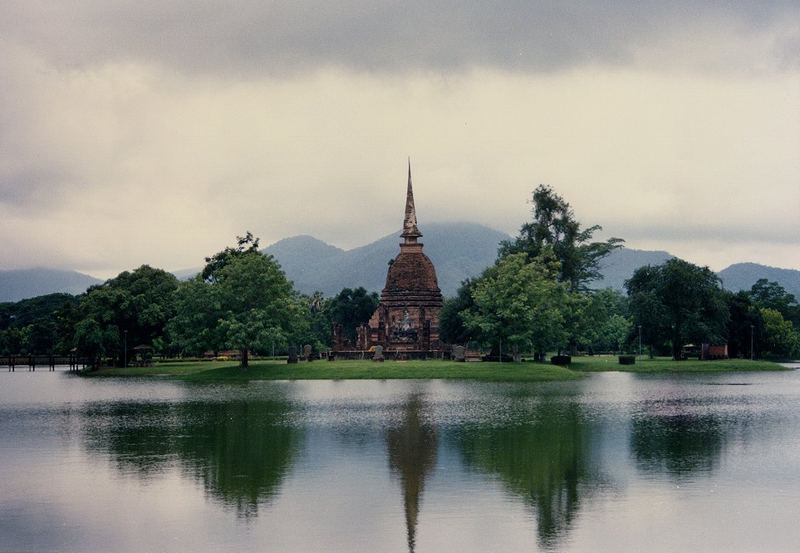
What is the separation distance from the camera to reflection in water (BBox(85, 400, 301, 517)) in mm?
32312

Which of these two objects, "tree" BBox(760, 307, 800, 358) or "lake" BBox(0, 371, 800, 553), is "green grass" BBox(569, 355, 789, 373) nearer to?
"tree" BBox(760, 307, 800, 358)

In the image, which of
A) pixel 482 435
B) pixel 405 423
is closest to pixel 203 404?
pixel 405 423

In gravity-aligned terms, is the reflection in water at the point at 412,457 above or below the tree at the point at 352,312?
below

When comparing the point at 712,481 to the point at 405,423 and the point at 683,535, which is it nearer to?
the point at 683,535

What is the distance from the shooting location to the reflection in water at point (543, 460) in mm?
27261

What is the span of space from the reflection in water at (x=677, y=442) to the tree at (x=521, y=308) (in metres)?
49.6

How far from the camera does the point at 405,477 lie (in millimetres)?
32781

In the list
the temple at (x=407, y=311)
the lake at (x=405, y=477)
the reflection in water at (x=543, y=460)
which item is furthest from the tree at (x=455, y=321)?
the reflection in water at (x=543, y=460)

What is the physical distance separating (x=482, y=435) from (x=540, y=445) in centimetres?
386

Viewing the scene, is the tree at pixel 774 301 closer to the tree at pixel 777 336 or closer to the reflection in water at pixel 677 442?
the tree at pixel 777 336

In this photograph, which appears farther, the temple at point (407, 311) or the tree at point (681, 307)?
the temple at point (407, 311)

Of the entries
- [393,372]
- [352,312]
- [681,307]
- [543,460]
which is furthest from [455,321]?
[543,460]

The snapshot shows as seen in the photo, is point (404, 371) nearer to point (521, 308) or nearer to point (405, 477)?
point (521, 308)

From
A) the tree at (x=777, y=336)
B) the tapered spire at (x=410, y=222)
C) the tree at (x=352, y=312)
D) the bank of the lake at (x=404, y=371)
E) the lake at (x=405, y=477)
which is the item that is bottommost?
the lake at (x=405, y=477)
